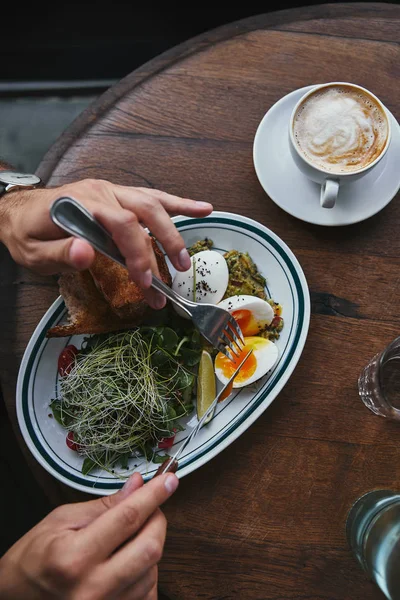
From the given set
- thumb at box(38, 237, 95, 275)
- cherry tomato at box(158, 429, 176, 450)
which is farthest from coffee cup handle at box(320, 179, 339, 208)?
cherry tomato at box(158, 429, 176, 450)

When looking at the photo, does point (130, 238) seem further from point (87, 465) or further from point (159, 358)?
point (87, 465)

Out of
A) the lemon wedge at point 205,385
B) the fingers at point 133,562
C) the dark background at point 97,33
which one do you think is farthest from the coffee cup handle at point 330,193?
the dark background at point 97,33

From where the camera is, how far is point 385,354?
4.78ft

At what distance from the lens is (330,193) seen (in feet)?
4.70

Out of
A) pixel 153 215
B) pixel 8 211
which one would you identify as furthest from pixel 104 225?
pixel 8 211

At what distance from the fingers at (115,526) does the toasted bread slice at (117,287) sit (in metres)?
0.52

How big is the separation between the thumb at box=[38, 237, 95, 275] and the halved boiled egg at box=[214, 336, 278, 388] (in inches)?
19.4

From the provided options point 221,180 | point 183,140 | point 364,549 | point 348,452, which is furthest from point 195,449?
point 183,140

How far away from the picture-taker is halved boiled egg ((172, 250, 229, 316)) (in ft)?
4.94

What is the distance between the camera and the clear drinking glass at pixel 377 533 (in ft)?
4.73

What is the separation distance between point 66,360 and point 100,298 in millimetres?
202

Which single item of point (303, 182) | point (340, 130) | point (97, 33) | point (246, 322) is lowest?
point (246, 322)

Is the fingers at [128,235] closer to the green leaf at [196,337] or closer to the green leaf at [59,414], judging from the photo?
the green leaf at [196,337]

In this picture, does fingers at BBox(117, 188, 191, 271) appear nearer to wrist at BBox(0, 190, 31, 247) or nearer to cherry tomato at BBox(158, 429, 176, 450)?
wrist at BBox(0, 190, 31, 247)
